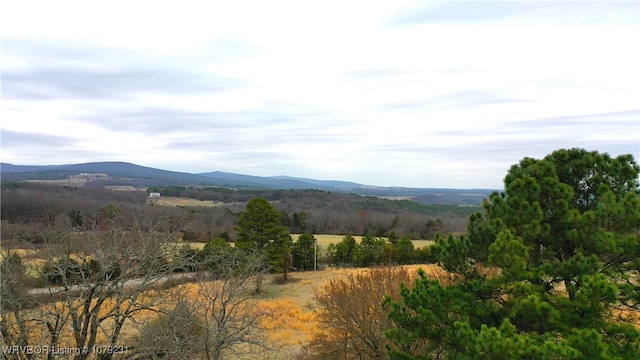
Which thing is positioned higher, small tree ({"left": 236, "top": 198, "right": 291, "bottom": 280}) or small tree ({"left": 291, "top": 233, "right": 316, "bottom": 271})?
small tree ({"left": 236, "top": 198, "right": 291, "bottom": 280})

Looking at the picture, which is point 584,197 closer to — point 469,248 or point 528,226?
point 528,226

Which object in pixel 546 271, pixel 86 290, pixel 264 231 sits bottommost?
pixel 264 231

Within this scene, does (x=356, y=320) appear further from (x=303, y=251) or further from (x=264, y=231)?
(x=303, y=251)

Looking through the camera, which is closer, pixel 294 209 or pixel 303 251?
pixel 303 251

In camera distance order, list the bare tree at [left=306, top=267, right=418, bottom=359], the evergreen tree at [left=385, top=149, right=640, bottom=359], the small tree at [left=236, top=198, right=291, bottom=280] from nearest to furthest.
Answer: the evergreen tree at [left=385, top=149, right=640, bottom=359], the bare tree at [left=306, top=267, right=418, bottom=359], the small tree at [left=236, top=198, right=291, bottom=280]

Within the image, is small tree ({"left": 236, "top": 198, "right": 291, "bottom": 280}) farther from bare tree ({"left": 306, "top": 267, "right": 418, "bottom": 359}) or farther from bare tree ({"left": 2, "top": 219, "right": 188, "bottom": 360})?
bare tree ({"left": 2, "top": 219, "right": 188, "bottom": 360})

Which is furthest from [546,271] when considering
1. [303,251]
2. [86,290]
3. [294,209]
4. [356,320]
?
[294,209]

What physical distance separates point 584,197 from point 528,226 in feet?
4.47

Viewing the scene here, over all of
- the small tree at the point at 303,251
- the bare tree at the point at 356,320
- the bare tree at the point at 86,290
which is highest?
the bare tree at the point at 86,290

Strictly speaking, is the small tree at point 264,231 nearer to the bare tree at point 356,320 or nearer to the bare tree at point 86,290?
the bare tree at point 356,320

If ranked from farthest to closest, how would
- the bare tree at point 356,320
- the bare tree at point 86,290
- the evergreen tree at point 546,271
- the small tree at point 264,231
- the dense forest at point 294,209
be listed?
the dense forest at point 294,209, the small tree at point 264,231, the bare tree at point 356,320, the bare tree at point 86,290, the evergreen tree at point 546,271

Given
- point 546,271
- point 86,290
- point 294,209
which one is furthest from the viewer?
point 294,209

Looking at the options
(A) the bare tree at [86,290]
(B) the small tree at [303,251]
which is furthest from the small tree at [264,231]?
(A) the bare tree at [86,290]

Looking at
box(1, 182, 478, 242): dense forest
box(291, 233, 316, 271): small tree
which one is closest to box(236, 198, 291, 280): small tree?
box(291, 233, 316, 271): small tree
